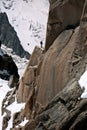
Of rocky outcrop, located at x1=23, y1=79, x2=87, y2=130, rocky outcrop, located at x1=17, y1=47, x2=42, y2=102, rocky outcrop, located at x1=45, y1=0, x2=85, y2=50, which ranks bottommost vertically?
rocky outcrop, located at x1=17, y1=47, x2=42, y2=102

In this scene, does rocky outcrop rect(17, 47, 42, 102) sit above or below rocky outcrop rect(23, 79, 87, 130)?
below

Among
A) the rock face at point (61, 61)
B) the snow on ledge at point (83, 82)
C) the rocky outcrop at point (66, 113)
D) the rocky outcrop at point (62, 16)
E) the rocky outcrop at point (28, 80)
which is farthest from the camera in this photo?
the rocky outcrop at point (28, 80)

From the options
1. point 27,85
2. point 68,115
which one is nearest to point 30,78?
point 27,85

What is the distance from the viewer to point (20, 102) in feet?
137

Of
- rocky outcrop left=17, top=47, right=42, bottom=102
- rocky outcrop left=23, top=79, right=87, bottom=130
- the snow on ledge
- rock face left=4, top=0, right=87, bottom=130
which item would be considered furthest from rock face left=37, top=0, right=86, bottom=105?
rocky outcrop left=17, top=47, right=42, bottom=102

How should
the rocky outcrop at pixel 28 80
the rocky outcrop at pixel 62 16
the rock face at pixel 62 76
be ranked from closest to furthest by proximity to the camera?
the rock face at pixel 62 76
the rocky outcrop at pixel 62 16
the rocky outcrop at pixel 28 80

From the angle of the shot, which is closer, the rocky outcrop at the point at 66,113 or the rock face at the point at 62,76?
the rocky outcrop at the point at 66,113

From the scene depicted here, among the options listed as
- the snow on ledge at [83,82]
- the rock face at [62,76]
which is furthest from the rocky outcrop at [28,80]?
the snow on ledge at [83,82]

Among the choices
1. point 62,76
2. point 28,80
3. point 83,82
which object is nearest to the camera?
point 83,82

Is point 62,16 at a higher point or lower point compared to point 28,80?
higher

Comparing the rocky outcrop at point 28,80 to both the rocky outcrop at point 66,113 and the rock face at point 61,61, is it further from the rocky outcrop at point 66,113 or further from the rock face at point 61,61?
the rocky outcrop at point 66,113

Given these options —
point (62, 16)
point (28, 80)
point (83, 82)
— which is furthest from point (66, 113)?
point (28, 80)

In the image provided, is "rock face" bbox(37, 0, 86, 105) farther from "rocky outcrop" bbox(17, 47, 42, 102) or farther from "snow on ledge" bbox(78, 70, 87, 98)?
"rocky outcrop" bbox(17, 47, 42, 102)

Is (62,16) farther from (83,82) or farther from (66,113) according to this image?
(66,113)
